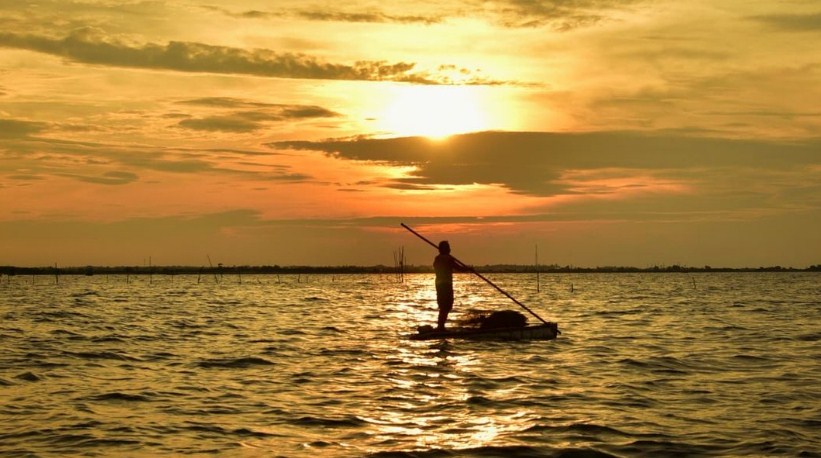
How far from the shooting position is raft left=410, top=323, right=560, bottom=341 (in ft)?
91.1

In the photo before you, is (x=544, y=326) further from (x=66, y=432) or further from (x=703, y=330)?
(x=66, y=432)

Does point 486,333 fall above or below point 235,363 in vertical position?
above

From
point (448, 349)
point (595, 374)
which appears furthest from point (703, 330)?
point (595, 374)

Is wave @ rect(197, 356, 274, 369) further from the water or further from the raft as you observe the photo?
the raft

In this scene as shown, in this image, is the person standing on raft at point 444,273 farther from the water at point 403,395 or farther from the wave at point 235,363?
the wave at point 235,363

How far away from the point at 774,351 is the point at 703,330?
8.32 meters

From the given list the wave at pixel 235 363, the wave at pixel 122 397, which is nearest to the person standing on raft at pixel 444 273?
the wave at pixel 235 363

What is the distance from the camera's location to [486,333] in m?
28.0

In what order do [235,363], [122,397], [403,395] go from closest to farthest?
[122,397], [403,395], [235,363]

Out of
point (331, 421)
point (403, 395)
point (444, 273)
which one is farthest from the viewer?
point (444, 273)

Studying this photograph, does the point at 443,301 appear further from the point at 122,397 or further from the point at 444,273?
the point at 122,397

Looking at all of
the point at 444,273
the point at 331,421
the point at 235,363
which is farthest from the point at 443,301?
the point at 331,421

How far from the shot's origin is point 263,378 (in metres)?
19.6

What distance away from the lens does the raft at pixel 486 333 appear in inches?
1094
